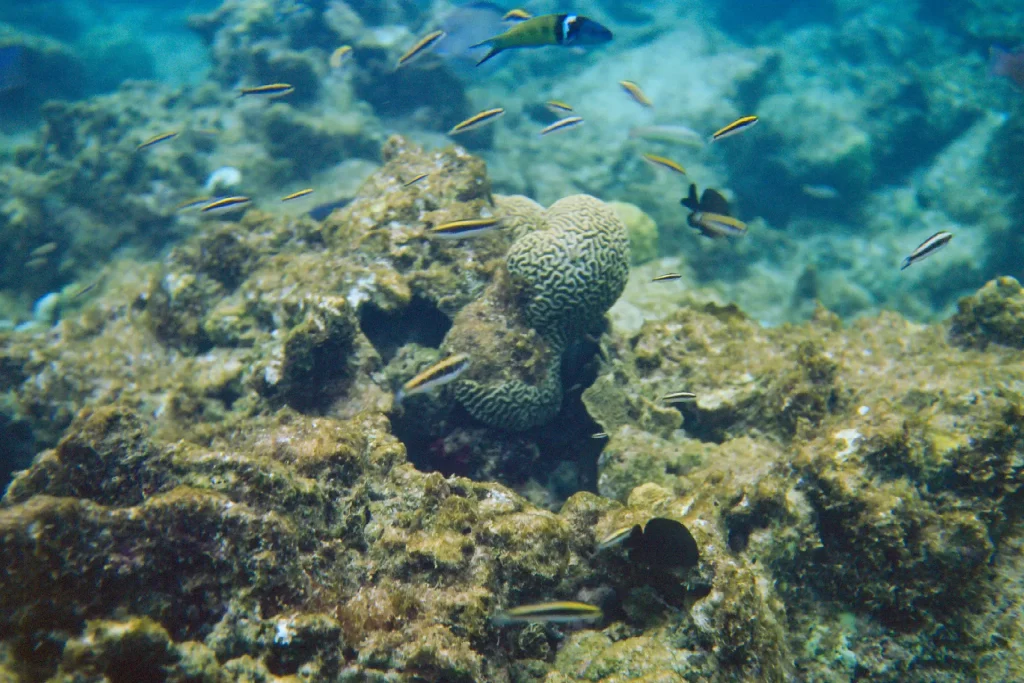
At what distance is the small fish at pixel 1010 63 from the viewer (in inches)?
428

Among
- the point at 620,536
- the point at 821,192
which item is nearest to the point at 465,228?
the point at 620,536

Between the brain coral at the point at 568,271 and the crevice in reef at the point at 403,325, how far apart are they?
0.95 m

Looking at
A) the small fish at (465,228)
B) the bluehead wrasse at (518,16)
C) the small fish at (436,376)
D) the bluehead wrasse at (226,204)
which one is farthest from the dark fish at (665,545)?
the bluehead wrasse at (518,16)

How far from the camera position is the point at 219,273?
21.1 feet

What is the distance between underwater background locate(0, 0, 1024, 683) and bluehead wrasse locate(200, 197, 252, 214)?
5 cm

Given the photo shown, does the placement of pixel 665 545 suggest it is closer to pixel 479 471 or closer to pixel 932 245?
pixel 479 471

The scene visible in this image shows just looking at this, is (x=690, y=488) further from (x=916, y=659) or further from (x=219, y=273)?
(x=219, y=273)

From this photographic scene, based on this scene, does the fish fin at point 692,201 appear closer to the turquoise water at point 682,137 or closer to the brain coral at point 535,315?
the brain coral at point 535,315

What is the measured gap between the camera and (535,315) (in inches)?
194

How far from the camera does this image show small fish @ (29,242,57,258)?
33.1 feet

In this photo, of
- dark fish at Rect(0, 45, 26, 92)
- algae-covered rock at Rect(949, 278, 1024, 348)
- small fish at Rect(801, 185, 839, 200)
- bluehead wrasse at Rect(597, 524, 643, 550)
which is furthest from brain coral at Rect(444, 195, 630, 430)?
dark fish at Rect(0, 45, 26, 92)

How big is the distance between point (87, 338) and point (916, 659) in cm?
902

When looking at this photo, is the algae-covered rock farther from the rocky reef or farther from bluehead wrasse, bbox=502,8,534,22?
bluehead wrasse, bbox=502,8,534,22

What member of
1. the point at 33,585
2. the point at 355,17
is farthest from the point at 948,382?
the point at 355,17
